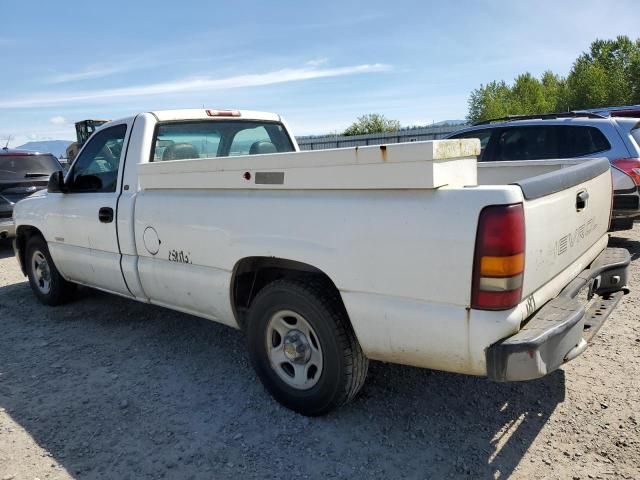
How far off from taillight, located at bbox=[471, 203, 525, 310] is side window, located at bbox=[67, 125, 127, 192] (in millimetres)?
3218

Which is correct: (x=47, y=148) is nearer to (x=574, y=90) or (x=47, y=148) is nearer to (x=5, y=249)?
(x=5, y=249)

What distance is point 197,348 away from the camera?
426cm

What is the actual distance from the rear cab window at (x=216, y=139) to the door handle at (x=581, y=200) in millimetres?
2793

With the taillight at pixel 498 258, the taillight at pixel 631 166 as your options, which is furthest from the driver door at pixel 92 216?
the taillight at pixel 631 166


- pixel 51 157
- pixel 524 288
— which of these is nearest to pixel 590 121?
pixel 524 288

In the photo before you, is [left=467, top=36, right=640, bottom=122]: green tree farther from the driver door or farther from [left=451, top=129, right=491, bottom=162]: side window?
the driver door

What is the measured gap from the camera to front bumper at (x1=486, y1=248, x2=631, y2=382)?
87.1 inches

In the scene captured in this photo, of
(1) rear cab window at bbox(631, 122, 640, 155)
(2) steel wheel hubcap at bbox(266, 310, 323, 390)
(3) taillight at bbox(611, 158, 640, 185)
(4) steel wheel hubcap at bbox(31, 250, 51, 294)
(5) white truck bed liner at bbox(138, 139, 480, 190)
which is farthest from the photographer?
(1) rear cab window at bbox(631, 122, 640, 155)

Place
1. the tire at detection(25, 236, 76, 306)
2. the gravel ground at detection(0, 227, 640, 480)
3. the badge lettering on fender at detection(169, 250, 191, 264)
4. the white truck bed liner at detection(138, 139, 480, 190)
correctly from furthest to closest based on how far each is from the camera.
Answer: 1. the tire at detection(25, 236, 76, 306)
2. the badge lettering on fender at detection(169, 250, 191, 264)
3. the gravel ground at detection(0, 227, 640, 480)
4. the white truck bed liner at detection(138, 139, 480, 190)

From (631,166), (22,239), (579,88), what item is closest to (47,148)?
(22,239)

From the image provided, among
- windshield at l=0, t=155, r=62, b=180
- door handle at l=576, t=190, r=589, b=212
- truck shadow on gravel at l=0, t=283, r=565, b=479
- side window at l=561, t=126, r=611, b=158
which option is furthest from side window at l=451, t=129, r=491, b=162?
windshield at l=0, t=155, r=62, b=180

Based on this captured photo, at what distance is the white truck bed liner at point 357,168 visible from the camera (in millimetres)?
2348

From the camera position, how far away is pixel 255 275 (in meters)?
3.36

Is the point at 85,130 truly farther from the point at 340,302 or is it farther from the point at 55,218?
the point at 340,302
